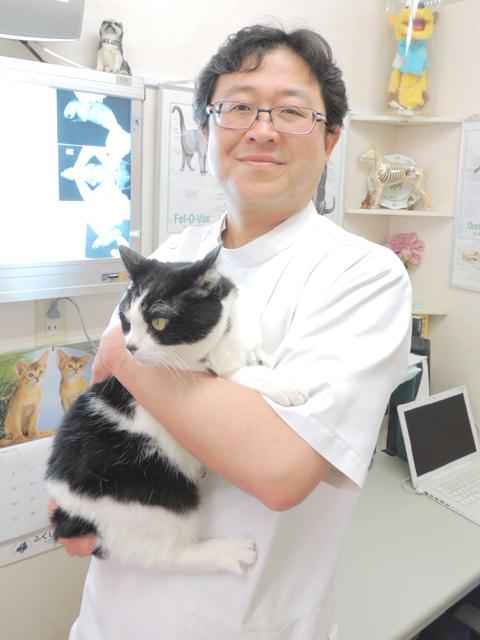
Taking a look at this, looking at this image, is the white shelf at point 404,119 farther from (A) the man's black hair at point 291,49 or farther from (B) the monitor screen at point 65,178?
(A) the man's black hair at point 291,49

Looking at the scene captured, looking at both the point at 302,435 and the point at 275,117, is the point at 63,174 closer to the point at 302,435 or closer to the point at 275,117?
the point at 275,117

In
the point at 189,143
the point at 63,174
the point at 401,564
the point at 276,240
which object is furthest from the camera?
the point at 189,143

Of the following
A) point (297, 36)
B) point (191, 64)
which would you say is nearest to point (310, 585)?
point (297, 36)

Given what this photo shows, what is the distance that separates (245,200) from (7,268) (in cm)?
74

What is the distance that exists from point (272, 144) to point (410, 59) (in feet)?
5.01

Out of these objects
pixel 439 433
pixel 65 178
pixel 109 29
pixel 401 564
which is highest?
pixel 109 29

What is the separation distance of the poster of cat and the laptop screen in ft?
3.83

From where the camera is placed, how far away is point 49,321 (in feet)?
5.31

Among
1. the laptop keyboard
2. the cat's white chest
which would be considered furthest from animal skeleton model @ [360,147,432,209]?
the cat's white chest

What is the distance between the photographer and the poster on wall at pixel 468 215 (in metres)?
2.15

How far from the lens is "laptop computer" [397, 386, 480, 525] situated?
1.93 meters

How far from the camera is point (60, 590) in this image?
182 centimetres

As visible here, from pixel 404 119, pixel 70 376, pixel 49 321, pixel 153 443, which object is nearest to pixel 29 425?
pixel 70 376

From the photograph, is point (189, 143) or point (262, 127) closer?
point (262, 127)
